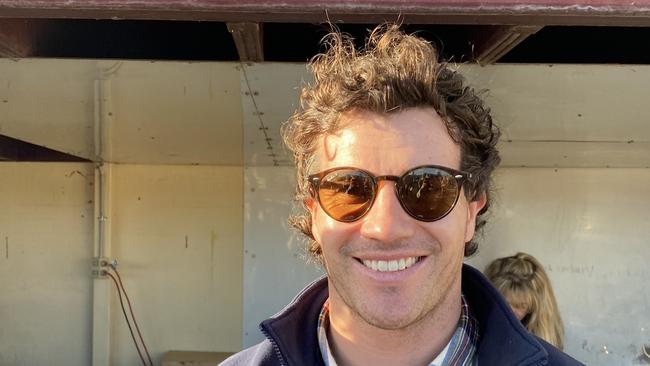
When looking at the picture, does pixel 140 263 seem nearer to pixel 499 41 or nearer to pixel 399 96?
pixel 499 41

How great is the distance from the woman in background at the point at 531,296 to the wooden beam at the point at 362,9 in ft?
5.42

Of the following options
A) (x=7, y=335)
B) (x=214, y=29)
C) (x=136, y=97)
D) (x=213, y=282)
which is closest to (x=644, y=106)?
(x=214, y=29)

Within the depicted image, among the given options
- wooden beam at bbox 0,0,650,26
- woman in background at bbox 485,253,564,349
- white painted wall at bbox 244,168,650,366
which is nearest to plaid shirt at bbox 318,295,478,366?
wooden beam at bbox 0,0,650,26

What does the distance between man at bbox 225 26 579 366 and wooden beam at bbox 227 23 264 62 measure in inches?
13.9

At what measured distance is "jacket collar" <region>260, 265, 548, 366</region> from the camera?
1.10 meters

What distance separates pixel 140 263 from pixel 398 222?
99.1 inches

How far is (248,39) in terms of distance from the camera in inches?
64.4

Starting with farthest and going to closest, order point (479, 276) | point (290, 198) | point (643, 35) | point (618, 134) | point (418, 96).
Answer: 1. point (290, 198)
2. point (618, 134)
3. point (643, 35)
4. point (479, 276)
5. point (418, 96)

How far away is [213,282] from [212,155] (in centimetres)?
76

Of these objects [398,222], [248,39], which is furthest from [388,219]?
[248,39]

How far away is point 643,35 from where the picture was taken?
2178 mm

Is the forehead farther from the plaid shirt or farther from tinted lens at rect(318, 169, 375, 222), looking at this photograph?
the plaid shirt

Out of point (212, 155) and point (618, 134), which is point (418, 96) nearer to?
point (618, 134)

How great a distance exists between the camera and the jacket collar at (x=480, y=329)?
110 cm
